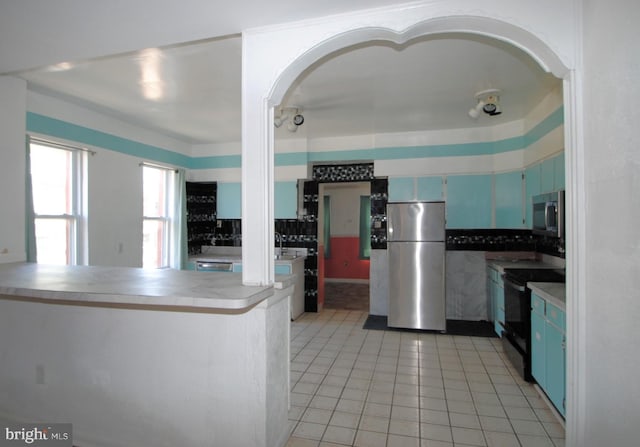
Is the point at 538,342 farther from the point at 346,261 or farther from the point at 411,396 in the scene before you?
the point at 346,261

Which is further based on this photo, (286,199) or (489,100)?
(286,199)

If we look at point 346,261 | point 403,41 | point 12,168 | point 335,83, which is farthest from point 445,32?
point 346,261

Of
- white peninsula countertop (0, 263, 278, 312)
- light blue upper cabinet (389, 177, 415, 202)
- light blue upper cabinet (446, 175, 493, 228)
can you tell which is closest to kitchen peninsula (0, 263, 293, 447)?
white peninsula countertop (0, 263, 278, 312)

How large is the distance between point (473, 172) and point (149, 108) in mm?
4045

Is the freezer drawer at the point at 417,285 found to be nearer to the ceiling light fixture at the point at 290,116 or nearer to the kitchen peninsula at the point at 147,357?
the ceiling light fixture at the point at 290,116

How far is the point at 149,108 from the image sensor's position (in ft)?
12.4

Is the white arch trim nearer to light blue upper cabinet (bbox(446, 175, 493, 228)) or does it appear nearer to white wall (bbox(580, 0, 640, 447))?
white wall (bbox(580, 0, 640, 447))

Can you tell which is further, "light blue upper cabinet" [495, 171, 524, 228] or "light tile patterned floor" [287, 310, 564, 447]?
"light blue upper cabinet" [495, 171, 524, 228]

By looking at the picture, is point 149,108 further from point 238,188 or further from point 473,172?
point 473,172

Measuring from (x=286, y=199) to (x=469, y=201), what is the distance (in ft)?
8.45

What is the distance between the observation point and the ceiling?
257 centimetres

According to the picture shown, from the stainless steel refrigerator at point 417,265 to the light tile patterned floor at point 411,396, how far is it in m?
0.33

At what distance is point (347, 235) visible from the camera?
787 centimetres

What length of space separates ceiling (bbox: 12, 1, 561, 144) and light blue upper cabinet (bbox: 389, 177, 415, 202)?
2.44 feet
